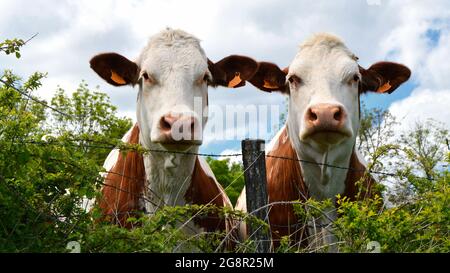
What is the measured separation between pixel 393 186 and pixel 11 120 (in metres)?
3.77

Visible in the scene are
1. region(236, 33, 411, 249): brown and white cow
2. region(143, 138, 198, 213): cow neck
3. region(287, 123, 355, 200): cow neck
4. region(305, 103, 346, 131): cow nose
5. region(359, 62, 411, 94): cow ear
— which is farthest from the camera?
region(359, 62, 411, 94): cow ear

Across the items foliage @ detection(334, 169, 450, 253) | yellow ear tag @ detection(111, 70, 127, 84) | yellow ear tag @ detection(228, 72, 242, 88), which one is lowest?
foliage @ detection(334, 169, 450, 253)

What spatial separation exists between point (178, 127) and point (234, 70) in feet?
6.24

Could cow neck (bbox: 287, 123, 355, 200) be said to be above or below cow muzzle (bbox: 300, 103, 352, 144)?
below

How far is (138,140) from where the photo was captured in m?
7.51

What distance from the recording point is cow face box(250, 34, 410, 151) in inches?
282

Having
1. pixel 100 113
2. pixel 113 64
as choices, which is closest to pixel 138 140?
pixel 113 64

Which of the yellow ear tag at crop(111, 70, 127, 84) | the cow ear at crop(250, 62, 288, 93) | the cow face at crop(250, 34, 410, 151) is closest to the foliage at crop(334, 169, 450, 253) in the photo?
the cow face at crop(250, 34, 410, 151)

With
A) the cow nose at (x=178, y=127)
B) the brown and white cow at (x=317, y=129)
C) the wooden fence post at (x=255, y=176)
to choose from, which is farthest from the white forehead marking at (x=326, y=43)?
the cow nose at (x=178, y=127)

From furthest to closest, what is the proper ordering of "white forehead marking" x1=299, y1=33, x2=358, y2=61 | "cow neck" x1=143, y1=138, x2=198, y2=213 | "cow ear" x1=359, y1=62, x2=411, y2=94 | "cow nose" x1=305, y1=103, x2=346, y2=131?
1. "cow ear" x1=359, y1=62, x2=411, y2=94
2. "white forehead marking" x1=299, y1=33, x2=358, y2=61
3. "cow neck" x1=143, y1=138, x2=198, y2=213
4. "cow nose" x1=305, y1=103, x2=346, y2=131

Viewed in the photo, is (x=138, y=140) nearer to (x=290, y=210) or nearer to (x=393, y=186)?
(x=290, y=210)

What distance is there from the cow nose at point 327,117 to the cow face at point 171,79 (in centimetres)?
115

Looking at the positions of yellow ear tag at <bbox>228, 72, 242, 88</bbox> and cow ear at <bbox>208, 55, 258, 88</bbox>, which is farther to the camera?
yellow ear tag at <bbox>228, 72, 242, 88</bbox>

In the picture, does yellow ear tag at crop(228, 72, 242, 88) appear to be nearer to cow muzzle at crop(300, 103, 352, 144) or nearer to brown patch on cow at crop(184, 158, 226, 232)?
brown patch on cow at crop(184, 158, 226, 232)
